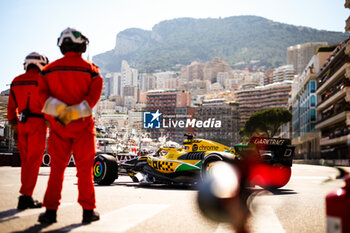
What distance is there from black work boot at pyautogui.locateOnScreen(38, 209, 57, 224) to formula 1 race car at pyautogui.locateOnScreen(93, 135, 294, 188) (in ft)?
12.9

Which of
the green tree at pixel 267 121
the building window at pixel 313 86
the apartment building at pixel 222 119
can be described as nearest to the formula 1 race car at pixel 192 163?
the building window at pixel 313 86

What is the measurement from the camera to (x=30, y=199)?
487 cm

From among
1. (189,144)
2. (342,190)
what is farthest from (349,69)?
(342,190)

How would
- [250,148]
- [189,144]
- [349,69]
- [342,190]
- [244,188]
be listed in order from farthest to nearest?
[349,69], [189,144], [250,148], [244,188], [342,190]

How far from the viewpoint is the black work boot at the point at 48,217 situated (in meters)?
3.87

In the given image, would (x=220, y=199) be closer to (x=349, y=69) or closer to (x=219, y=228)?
(x=219, y=228)

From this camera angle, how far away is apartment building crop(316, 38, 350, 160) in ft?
171

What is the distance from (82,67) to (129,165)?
20.2 ft

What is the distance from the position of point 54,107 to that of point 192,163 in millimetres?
5382

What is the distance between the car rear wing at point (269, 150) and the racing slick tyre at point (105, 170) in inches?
115

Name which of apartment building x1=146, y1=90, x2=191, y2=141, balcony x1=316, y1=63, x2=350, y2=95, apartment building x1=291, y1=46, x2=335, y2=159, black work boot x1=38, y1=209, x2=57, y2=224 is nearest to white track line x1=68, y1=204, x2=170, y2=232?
black work boot x1=38, y1=209, x2=57, y2=224

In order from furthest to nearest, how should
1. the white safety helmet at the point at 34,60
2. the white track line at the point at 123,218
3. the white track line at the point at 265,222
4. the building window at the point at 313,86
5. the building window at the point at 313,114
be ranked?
the building window at the point at 313,86 → the building window at the point at 313,114 → the white safety helmet at the point at 34,60 → the white track line at the point at 265,222 → the white track line at the point at 123,218

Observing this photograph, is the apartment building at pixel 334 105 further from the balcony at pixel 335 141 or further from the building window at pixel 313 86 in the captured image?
the building window at pixel 313 86

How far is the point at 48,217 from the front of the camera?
3887mm
